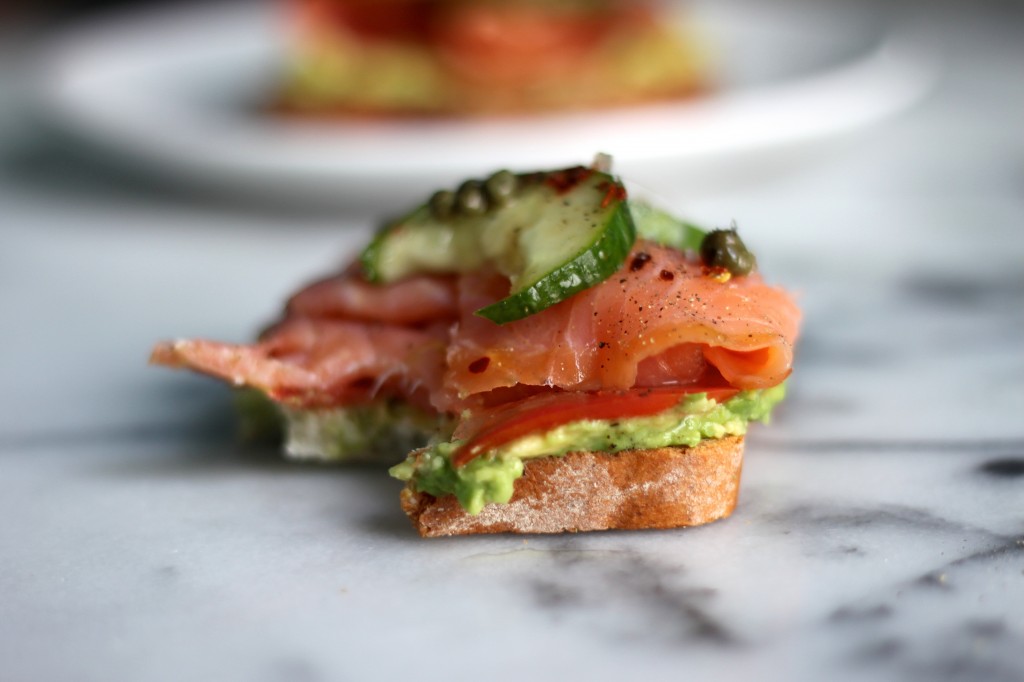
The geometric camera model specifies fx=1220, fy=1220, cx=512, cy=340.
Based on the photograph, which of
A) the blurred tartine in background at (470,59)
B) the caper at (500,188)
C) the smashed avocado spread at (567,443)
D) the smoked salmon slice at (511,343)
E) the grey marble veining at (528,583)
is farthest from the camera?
the blurred tartine in background at (470,59)

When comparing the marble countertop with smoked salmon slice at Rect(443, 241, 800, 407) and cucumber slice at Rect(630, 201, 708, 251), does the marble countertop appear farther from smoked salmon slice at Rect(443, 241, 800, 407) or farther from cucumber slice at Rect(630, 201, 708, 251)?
cucumber slice at Rect(630, 201, 708, 251)

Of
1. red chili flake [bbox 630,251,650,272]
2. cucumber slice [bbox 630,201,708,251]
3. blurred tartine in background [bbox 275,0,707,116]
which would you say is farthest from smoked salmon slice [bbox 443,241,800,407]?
blurred tartine in background [bbox 275,0,707,116]

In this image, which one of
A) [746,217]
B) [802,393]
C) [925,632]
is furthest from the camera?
[746,217]

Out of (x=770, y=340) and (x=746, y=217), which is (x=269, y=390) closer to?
→ (x=770, y=340)

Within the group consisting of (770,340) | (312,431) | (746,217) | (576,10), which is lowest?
(312,431)

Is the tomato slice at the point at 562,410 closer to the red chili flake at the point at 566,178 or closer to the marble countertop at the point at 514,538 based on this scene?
the marble countertop at the point at 514,538

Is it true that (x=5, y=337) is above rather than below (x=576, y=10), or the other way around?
below

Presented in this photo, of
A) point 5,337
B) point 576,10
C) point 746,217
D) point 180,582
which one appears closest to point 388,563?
point 180,582

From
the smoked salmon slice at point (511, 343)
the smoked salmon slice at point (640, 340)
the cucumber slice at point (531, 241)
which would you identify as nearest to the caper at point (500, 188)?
the cucumber slice at point (531, 241)
